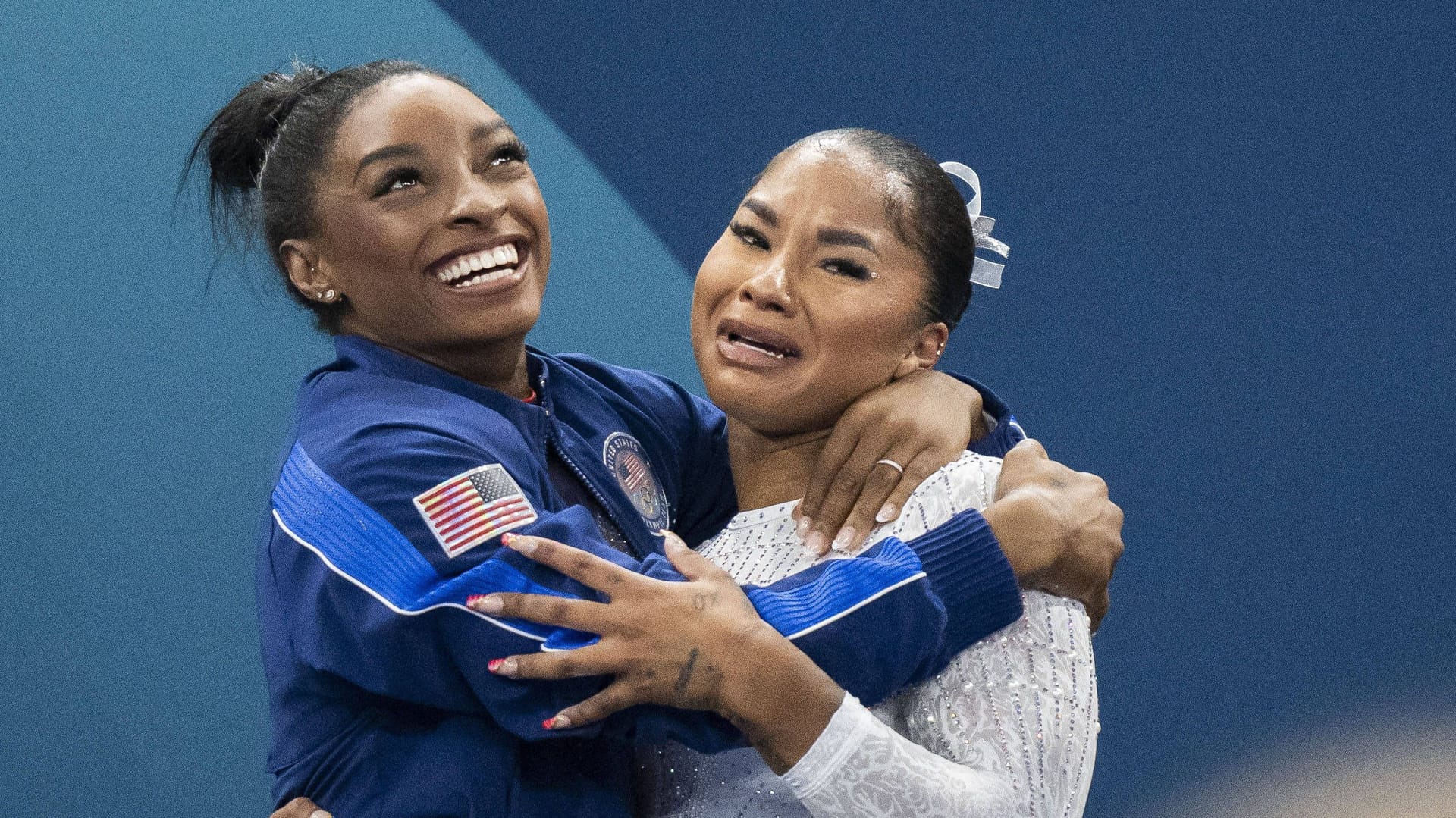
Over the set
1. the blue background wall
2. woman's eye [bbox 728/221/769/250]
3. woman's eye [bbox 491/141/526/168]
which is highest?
woman's eye [bbox 491/141/526/168]

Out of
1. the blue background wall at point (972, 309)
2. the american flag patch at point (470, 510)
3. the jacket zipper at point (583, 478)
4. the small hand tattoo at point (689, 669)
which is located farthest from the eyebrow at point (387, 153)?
the blue background wall at point (972, 309)

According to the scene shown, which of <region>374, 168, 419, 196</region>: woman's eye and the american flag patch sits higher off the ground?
<region>374, 168, 419, 196</region>: woman's eye

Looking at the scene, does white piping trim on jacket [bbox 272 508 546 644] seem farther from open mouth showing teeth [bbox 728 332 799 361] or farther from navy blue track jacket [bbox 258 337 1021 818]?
open mouth showing teeth [bbox 728 332 799 361]

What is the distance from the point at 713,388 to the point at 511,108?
122cm

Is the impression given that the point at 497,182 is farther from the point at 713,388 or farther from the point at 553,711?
the point at 553,711

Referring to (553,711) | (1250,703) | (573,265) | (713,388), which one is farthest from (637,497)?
(1250,703)

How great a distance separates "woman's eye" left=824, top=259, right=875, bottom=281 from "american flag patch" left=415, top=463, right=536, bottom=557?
1.40 feet

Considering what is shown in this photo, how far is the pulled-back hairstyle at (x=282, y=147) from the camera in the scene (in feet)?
5.07

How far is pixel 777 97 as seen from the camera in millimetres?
2568

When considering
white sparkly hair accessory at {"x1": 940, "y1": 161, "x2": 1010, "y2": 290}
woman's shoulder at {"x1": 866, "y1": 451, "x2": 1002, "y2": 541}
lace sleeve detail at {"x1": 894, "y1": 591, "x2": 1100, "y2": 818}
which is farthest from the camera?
white sparkly hair accessory at {"x1": 940, "y1": 161, "x2": 1010, "y2": 290}

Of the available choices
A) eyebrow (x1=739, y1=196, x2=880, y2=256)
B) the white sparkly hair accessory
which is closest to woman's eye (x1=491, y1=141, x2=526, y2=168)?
eyebrow (x1=739, y1=196, x2=880, y2=256)

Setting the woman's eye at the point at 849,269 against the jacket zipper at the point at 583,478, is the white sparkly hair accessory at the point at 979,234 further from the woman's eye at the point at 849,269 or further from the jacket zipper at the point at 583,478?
the jacket zipper at the point at 583,478

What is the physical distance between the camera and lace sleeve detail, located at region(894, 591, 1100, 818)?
4.23 ft

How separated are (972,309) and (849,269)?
1045mm
